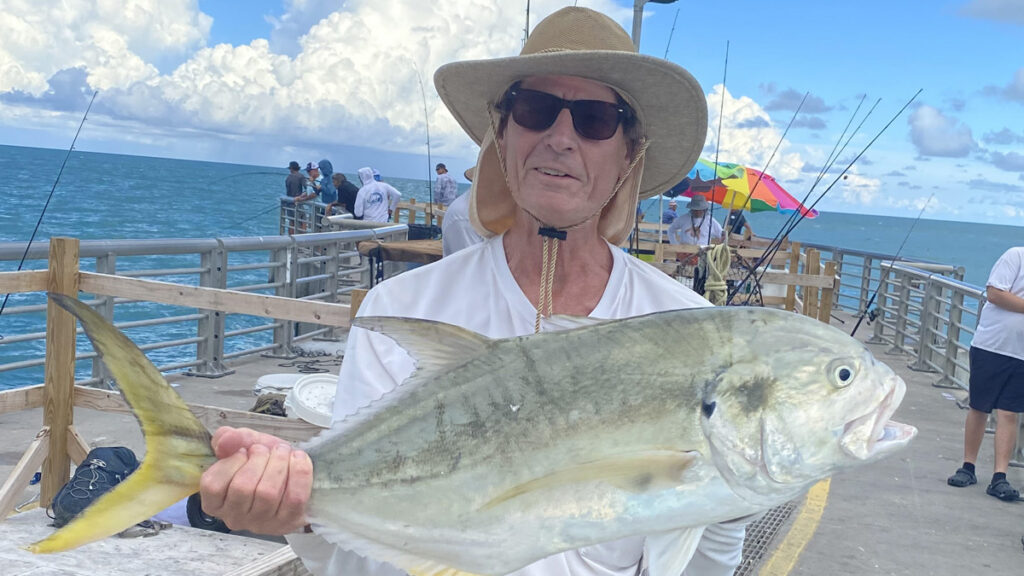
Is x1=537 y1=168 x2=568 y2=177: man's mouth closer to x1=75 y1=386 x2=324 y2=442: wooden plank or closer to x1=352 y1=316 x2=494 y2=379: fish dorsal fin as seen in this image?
x1=352 y1=316 x2=494 y2=379: fish dorsal fin

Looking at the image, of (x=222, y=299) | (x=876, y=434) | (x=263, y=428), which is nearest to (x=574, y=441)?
(x=876, y=434)

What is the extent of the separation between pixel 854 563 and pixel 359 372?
4.15m

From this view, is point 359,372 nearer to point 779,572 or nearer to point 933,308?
point 779,572

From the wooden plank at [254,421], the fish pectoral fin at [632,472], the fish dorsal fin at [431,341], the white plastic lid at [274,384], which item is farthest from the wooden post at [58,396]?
the fish pectoral fin at [632,472]

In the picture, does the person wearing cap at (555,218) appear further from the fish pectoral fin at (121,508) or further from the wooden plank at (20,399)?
the wooden plank at (20,399)

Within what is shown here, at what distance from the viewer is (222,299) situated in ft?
17.3

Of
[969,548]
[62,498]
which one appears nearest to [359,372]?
[62,498]

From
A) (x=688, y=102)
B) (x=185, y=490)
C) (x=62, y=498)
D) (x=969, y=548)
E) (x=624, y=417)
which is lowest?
(x=969, y=548)

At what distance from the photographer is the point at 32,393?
454 centimetres

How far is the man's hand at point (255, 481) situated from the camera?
1.48 meters

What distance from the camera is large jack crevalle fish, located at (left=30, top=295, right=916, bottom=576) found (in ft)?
4.46

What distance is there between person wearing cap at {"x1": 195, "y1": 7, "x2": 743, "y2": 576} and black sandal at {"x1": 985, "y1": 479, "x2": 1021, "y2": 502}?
18.4ft

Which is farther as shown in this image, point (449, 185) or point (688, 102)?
point (449, 185)

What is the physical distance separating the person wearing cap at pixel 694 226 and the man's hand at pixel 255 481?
12.7m
